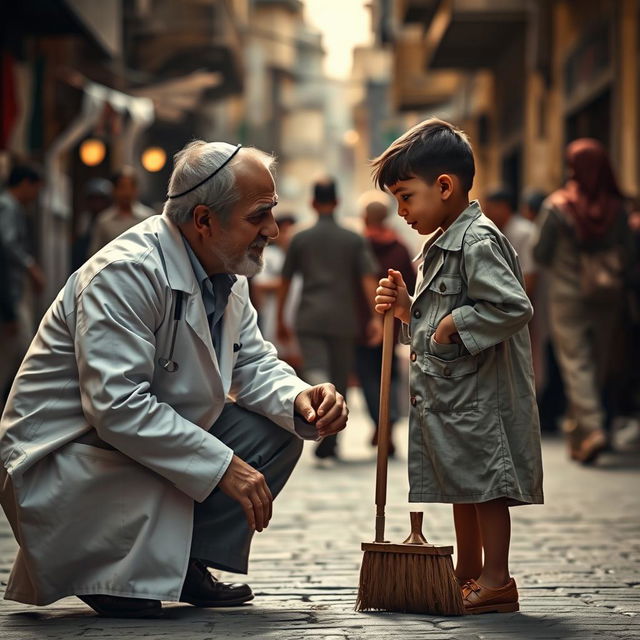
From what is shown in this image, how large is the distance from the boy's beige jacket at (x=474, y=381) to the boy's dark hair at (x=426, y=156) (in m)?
0.16

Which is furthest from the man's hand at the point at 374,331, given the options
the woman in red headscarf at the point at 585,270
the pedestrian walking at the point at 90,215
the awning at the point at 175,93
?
the awning at the point at 175,93

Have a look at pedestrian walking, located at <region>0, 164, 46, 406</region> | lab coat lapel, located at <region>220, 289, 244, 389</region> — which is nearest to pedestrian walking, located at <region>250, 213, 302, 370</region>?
pedestrian walking, located at <region>0, 164, 46, 406</region>

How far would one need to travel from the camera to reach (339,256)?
33.7ft

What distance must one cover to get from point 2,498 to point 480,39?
17.9 m

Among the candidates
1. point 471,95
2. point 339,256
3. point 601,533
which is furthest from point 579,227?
point 471,95

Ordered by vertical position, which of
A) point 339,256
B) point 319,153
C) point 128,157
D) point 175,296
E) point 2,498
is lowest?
point 2,498

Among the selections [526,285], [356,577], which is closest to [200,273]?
[356,577]

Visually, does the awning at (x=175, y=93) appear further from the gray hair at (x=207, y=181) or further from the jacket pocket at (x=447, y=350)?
the jacket pocket at (x=447, y=350)

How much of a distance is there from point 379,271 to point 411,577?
22.6ft

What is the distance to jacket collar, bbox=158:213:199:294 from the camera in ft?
14.9

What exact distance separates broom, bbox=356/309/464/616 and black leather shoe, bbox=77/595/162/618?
61 cm

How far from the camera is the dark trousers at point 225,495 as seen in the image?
14.9 feet

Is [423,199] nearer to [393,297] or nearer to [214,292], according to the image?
[393,297]

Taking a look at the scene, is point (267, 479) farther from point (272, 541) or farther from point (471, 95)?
point (471, 95)
